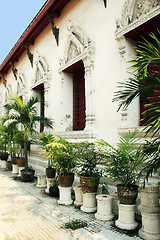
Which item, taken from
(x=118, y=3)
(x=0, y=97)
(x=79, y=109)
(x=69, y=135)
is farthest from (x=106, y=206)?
(x=0, y=97)

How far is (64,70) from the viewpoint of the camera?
6023 millimetres

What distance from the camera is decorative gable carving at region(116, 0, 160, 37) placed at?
346cm

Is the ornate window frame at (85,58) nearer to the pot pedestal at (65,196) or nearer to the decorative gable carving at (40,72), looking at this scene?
the decorative gable carving at (40,72)

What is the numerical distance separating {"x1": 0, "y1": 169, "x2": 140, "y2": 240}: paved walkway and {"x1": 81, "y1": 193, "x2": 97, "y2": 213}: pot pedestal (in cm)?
10

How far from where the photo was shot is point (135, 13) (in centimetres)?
379

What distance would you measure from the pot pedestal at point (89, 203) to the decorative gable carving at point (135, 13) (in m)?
3.12

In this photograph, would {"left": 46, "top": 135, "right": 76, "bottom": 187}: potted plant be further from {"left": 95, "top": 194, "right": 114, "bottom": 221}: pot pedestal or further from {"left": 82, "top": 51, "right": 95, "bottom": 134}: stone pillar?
{"left": 82, "top": 51, "right": 95, "bottom": 134}: stone pillar

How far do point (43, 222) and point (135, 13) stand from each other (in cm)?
398

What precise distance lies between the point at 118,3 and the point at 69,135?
3361mm

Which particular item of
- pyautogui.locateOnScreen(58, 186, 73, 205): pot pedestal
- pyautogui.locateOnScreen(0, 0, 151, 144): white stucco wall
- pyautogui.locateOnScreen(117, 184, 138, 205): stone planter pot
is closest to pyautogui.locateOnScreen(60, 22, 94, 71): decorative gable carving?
pyautogui.locateOnScreen(0, 0, 151, 144): white stucco wall

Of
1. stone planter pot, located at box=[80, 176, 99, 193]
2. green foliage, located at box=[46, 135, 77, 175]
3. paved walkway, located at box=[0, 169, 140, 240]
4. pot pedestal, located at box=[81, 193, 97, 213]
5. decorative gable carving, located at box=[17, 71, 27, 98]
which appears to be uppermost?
decorative gable carving, located at box=[17, 71, 27, 98]

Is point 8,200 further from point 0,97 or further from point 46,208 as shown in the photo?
point 0,97

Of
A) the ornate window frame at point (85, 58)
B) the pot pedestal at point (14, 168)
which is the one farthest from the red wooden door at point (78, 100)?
the pot pedestal at point (14, 168)

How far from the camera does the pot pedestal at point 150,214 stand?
2.41 m
